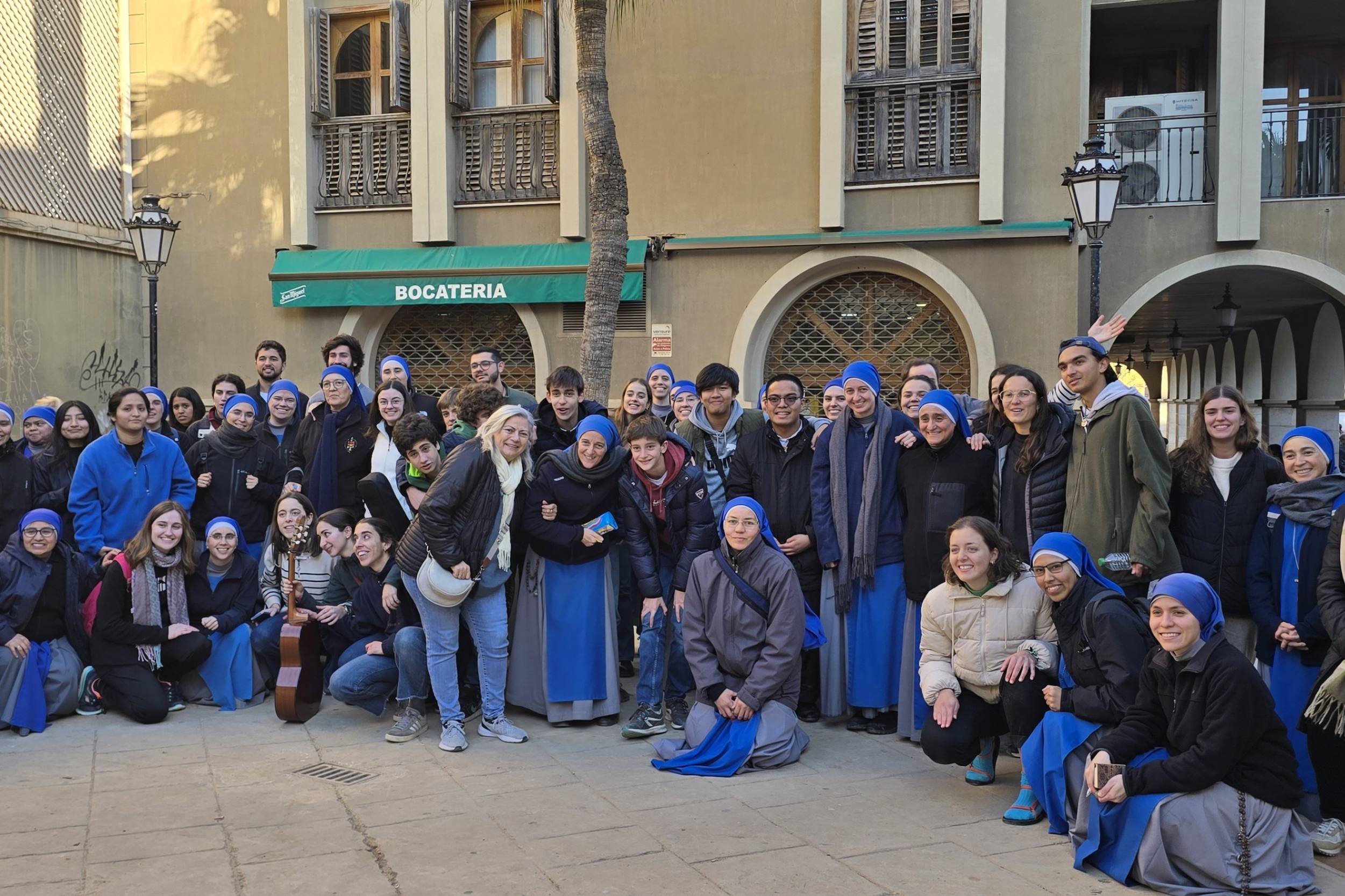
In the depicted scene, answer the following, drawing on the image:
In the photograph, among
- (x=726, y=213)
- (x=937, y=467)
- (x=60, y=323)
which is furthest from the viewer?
(x=60, y=323)

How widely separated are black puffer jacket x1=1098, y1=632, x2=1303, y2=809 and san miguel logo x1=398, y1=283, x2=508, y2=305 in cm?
1141

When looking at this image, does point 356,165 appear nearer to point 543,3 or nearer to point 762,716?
point 543,3

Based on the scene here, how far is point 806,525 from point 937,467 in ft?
2.93

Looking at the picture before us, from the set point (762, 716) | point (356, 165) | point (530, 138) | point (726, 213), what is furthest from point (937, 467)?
point (356, 165)

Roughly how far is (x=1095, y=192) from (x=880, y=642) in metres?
6.08

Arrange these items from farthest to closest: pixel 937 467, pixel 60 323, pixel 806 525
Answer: pixel 60 323, pixel 806 525, pixel 937 467

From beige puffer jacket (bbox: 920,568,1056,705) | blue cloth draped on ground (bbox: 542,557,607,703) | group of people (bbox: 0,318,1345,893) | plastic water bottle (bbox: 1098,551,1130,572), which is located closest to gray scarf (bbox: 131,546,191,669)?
group of people (bbox: 0,318,1345,893)

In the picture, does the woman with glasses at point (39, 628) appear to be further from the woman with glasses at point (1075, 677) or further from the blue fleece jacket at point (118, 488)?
the woman with glasses at point (1075, 677)

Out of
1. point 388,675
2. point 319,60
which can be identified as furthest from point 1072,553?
point 319,60

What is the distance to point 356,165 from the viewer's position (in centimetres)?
1574

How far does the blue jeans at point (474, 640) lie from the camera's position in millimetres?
6598

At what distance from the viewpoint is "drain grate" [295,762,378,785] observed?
590 centimetres

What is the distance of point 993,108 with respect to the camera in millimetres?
13492

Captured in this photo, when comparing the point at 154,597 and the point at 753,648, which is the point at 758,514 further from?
the point at 154,597
